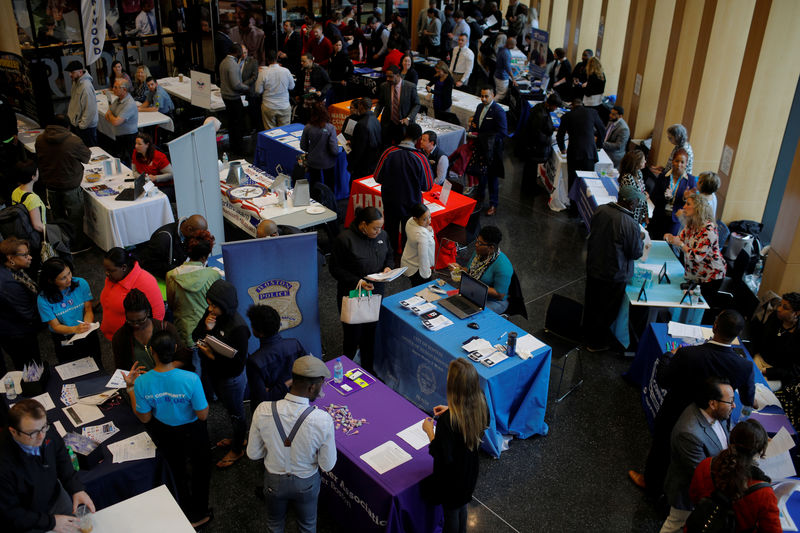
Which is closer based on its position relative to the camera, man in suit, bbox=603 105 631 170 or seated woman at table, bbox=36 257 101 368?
seated woman at table, bbox=36 257 101 368

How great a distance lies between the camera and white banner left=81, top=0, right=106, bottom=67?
9.79 m

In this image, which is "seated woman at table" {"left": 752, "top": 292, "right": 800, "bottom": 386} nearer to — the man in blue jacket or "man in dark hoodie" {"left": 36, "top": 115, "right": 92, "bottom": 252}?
the man in blue jacket

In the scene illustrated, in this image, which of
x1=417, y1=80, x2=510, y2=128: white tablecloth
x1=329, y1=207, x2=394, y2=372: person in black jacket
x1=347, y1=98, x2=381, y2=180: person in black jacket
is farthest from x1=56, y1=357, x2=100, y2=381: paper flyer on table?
x1=417, y1=80, x2=510, y2=128: white tablecloth

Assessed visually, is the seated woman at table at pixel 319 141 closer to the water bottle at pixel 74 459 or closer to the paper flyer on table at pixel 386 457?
the paper flyer on table at pixel 386 457

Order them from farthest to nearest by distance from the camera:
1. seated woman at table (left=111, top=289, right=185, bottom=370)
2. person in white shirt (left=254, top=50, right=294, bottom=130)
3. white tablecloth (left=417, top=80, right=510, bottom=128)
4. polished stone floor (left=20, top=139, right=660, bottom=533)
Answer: white tablecloth (left=417, top=80, right=510, bottom=128) < person in white shirt (left=254, top=50, right=294, bottom=130) < polished stone floor (left=20, top=139, right=660, bottom=533) < seated woman at table (left=111, top=289, right=185, bottom=370)

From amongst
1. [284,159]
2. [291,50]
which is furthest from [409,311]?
[291,50]

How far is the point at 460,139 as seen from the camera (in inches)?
396

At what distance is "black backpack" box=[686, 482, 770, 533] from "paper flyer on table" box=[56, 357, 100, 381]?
12.3 ft

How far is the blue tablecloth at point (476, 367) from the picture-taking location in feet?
16.1

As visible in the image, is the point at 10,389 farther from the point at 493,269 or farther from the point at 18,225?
the point at 493,269

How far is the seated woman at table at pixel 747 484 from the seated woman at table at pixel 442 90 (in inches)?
318

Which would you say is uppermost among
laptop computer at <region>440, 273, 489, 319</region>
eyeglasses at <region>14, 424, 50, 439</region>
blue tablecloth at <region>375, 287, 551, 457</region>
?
eyeglasses at <region>14, 424, 50, 439</region>

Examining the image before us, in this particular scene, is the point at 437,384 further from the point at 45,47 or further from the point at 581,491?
the point at 45,47

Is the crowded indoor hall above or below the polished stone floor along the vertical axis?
above
